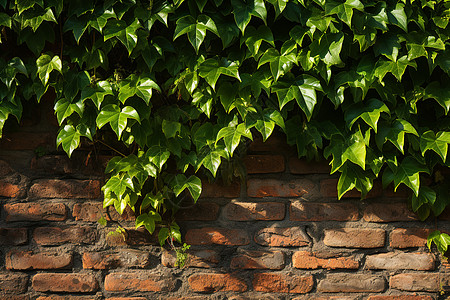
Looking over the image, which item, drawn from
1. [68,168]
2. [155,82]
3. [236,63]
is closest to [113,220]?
[68,168]

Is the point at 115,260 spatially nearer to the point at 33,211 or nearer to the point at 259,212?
the point at 33,211

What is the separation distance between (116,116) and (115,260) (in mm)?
506

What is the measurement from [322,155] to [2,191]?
112cm

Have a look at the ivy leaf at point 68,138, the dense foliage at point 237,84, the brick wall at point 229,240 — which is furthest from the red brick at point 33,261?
the ivy leaf at point 68,138

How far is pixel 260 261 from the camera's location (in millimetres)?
1530

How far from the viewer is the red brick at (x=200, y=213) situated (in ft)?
5.07

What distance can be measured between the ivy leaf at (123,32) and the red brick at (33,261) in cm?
75

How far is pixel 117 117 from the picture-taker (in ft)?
4.58

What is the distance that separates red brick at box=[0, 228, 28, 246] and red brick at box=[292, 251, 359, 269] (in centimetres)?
93

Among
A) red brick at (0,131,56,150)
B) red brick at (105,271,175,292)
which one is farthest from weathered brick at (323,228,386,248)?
red brick at (0,131,56,150)

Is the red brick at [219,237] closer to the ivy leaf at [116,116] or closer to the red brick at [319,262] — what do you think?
the red brick at [319,262]

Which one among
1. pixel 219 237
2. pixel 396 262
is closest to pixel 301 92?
pixel 219 237

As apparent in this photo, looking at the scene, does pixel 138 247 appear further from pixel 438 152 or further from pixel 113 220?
pixel 438 152

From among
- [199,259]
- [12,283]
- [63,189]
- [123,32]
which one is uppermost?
[123,32]
